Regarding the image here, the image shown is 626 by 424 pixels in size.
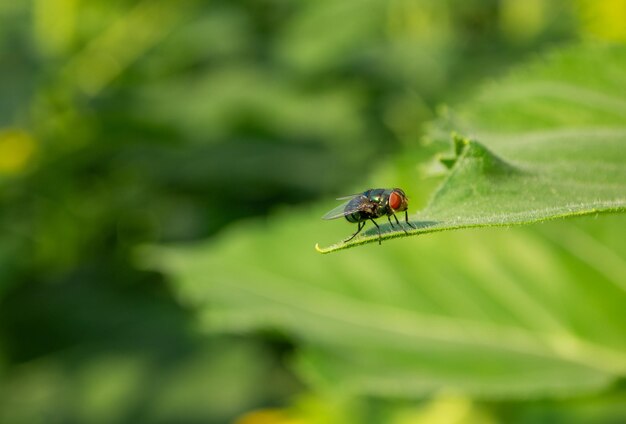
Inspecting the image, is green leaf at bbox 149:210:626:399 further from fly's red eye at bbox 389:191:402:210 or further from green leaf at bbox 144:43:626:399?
fly's red eye at bbox 389:191:402:210

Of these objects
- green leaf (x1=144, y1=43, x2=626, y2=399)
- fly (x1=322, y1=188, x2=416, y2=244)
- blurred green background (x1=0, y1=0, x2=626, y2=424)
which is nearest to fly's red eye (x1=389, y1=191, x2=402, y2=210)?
fly (x1=322, y1=188, x2=416, y2=244)

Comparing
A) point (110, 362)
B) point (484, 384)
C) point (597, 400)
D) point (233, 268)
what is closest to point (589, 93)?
point (484, 384)

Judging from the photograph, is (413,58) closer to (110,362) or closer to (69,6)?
(69,6)

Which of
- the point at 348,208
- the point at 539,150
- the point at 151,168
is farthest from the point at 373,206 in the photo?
the point at 151,168

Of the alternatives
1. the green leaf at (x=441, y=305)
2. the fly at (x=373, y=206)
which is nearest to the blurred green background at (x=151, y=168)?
the green leaf at (x=441, y=305)

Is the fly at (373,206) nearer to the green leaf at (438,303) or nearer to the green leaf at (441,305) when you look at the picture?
the green leaf at (438,303)
